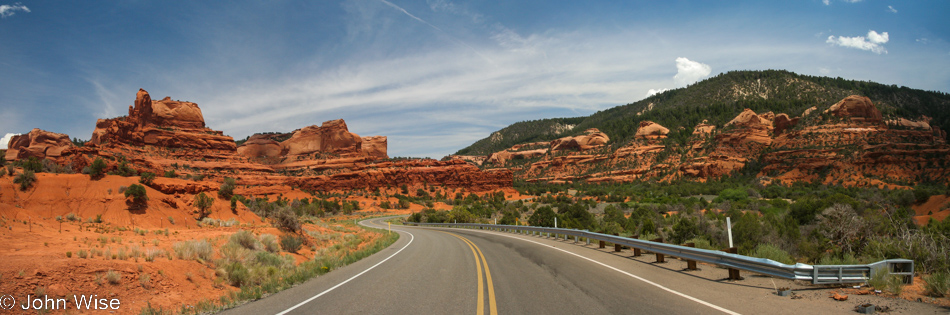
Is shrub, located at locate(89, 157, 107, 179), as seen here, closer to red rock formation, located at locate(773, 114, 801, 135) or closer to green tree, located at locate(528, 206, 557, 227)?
green tree, located at locate(528, 206, 557, 227)

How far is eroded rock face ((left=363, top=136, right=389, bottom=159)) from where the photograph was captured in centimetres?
12412

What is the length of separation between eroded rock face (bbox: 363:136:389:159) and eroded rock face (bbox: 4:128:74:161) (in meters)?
64.2

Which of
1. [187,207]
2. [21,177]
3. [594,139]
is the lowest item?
[187,207]

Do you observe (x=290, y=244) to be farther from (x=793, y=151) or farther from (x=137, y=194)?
(x=793, y=151)

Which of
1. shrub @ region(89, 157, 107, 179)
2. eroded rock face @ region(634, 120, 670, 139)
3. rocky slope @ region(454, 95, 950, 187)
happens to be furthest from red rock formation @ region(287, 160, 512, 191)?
shrub @ region(89, 157, 107, 179)

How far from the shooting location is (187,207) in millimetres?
26641

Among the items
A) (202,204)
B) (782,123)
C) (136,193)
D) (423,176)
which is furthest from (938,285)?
(423,176)

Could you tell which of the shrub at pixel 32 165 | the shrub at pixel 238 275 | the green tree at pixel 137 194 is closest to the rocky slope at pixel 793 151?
the shrub at pixel 238 275

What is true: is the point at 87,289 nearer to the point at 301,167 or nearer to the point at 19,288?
the point at 19,288

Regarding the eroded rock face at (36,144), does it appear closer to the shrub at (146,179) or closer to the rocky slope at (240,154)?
the rocky slope at (240,154)

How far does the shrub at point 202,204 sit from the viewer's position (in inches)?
1064

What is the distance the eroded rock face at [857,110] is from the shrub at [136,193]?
9330 centimetres

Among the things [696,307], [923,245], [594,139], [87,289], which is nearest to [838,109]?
[594,139]

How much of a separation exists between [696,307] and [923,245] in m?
5.80
